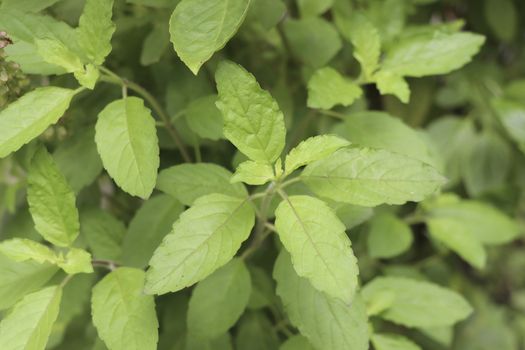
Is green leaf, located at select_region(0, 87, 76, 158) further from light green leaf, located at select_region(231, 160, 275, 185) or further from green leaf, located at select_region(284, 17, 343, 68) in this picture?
green leaf, located at select_region(284, 17, 343, 68)

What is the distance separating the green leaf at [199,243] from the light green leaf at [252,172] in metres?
0.03

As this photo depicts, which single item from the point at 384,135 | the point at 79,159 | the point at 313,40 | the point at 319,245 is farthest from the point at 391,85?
the point at 79,159

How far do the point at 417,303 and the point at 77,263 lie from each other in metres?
0.48

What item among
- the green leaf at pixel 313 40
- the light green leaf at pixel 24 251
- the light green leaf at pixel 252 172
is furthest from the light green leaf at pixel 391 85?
the light green leaf at pixel 24 251

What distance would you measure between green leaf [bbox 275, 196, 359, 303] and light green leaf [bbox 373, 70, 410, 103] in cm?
24

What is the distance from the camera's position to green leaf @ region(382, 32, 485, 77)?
79cm

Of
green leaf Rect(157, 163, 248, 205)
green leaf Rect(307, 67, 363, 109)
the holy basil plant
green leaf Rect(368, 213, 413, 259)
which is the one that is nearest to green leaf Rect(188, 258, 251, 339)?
the holy basil plant

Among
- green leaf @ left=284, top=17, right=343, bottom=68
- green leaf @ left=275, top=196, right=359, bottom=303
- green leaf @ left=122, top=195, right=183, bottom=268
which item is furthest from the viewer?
green leaf @ left=284, top=17, right=343, bottom=68

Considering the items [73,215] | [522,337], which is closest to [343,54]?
[73,215]

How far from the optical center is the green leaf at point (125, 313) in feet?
2.03

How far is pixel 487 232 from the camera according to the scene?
114 centimetres

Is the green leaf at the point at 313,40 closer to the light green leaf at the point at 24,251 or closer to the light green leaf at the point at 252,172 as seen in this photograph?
the light green leaf at the point at 252,172

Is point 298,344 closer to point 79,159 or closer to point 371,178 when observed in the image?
point 371,178

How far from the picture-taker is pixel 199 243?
23.0 inches
